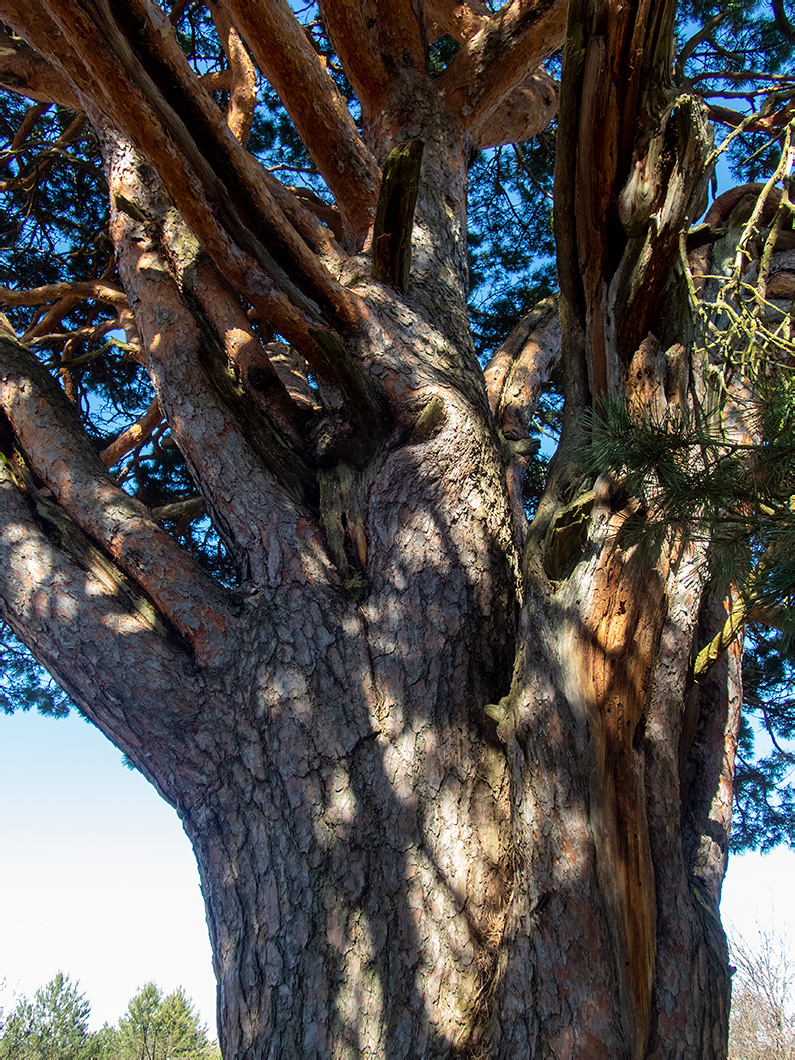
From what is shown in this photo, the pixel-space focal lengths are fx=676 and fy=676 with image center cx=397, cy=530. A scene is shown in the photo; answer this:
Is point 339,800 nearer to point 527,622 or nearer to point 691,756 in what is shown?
point 527,622

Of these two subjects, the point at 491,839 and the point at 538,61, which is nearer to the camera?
the point at 491,839

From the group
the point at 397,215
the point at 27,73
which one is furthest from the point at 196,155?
the point at 27,73

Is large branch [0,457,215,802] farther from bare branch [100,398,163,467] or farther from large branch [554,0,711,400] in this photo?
bare branch [100,398,163,467]

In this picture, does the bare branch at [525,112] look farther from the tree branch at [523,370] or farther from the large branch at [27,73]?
the large branch at [27,73]

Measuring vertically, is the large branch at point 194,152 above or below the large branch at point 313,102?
below

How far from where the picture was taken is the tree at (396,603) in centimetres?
143

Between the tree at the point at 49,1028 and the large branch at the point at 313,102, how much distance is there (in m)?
15.7

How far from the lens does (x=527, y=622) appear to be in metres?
1.71

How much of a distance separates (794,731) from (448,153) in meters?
4.09

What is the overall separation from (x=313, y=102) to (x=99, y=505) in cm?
184

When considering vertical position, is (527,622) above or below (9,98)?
below

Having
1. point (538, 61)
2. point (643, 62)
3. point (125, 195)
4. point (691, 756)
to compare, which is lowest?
point (691, 756)

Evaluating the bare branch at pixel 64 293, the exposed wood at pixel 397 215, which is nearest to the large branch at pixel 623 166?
the exposed wood at pixel 397 215

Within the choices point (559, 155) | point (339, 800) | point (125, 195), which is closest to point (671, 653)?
point (339, 800)
